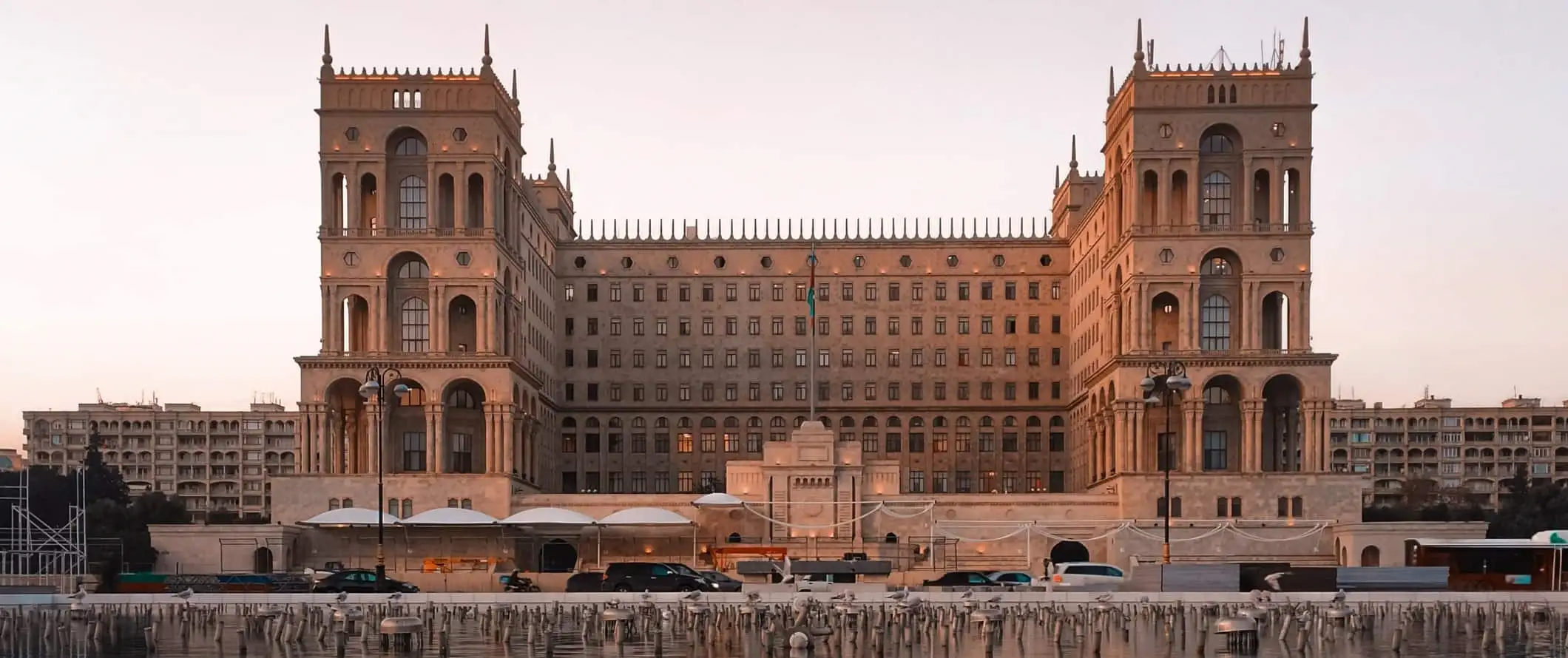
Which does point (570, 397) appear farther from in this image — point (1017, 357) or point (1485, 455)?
point (1485, 455)

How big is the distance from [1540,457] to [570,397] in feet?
366

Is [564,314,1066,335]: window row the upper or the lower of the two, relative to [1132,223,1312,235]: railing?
lower

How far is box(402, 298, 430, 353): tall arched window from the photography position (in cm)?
11144

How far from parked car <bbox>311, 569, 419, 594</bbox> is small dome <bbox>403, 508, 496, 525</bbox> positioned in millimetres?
13733

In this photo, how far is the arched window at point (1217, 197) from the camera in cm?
11119

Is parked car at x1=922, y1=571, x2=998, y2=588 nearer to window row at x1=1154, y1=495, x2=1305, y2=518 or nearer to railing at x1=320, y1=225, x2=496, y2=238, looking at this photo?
window row at x1=1154, y1=495, x2=1305, y2=518

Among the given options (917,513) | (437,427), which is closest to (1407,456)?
(917,513)

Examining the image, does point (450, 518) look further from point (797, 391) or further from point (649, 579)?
point (797, 391)

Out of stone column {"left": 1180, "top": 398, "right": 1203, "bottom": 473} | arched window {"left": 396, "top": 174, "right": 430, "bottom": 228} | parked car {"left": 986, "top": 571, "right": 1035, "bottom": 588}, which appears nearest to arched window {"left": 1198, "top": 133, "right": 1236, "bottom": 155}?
stone column {"left": 1180, "top": 398, "right": 1203, "bottom": 473}

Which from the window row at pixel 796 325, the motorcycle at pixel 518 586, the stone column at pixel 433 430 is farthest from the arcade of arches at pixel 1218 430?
the motorcycle at pixel 518 586

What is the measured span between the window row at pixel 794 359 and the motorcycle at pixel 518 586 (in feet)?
203

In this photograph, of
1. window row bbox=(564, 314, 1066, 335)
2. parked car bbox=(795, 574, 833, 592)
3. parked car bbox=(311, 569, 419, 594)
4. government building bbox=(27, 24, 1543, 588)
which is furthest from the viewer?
window row bbox=(564, 314, 1066, 335)

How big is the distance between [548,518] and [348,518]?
405 inches

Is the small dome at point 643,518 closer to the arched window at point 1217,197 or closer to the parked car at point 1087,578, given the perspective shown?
Answer: the parked car at point 1087,578
